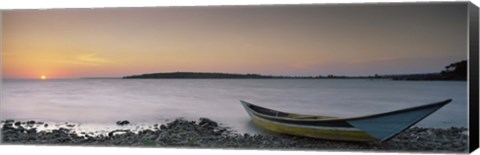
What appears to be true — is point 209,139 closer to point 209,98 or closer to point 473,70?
point 209,98

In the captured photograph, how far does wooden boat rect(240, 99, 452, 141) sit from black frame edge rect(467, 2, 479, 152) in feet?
0.72

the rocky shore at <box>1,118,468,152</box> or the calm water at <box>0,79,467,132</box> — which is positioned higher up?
the calm water at <box>0,79,467,132</box>

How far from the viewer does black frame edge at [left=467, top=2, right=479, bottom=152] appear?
8.12m

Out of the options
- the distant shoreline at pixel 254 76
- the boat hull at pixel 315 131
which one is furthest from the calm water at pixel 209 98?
the boat hull at pixel 315 131

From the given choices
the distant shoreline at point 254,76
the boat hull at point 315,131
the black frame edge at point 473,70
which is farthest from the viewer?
the boat hull at point 315,131

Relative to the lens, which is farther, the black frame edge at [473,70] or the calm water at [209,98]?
the calm water at [209,98]

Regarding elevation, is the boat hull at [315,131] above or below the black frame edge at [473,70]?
below

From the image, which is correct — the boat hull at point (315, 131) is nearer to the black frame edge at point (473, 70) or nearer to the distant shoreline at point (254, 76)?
the distant shoreline at point (254, 76)

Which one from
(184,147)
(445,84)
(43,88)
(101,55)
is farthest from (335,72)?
(43,88)

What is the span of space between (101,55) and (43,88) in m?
0.68

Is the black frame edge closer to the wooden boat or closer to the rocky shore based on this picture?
the rocky shore

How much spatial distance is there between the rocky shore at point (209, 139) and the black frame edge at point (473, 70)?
9 centimetres

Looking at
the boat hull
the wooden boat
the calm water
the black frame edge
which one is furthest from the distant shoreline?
the boat hull

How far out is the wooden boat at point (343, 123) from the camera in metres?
8.38
